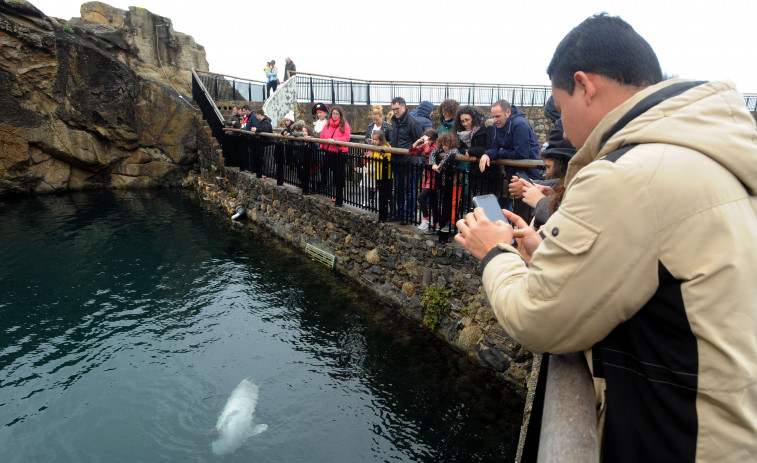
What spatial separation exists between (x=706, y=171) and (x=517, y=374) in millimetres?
4419

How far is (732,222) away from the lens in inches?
34.4

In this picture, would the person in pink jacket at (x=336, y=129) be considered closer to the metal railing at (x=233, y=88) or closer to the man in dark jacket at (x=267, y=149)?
the man in dark jacket at (x=267, y=149)

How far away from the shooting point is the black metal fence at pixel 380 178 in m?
5.84

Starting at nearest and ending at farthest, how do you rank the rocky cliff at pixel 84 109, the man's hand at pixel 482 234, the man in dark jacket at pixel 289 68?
1. the man's hand at pixel 482 234
2. the rocky cliff at pixel 84 109
3. the man in dark jacket at pixel 289 68

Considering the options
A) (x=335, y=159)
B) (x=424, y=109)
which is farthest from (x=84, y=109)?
(x=424, y=109)

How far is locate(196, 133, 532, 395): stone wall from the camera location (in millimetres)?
5211

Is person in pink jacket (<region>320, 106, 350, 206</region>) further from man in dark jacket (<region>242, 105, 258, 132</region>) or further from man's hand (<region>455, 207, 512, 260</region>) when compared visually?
man's hand (<region>455, 207, 512, 260</region>)

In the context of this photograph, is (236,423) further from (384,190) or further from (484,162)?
(384,190)

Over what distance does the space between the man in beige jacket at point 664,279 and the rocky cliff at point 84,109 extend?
674 inches

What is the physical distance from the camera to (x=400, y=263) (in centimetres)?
675

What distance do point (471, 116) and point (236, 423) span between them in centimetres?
442

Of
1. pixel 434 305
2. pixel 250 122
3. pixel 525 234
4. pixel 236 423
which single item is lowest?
pixel 236 423

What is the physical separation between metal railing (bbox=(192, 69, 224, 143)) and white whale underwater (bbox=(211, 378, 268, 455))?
11180 millimetres

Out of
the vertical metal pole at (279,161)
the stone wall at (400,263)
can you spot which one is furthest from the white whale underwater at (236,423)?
the vertical metal pole at (279,161)
